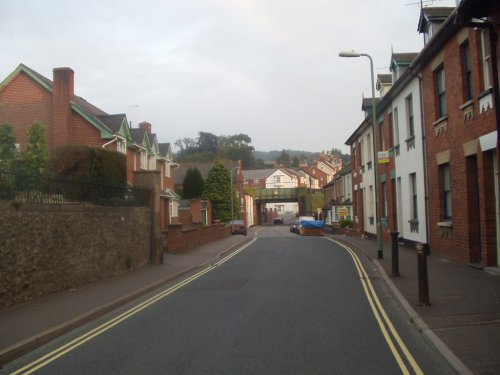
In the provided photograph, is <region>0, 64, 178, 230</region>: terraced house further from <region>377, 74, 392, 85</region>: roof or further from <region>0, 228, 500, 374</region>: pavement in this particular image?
<region>0, 228, 500, 374</region>: pavement

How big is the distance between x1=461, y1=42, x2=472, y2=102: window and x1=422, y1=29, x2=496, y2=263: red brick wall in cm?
11

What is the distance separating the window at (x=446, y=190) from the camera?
55.0ft

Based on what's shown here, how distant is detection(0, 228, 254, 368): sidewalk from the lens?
26.2 feet

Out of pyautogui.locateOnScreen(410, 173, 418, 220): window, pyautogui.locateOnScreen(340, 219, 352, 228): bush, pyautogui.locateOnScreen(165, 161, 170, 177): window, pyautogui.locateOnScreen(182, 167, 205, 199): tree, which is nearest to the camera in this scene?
pyautogui.locateOnScreen(410, 173, 418, 220): window

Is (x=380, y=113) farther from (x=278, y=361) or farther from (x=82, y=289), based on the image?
(x=278, y=361)

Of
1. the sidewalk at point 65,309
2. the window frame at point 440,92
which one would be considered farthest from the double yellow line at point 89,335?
the window frame at point 440,92

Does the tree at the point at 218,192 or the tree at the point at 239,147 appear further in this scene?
the tree at the point at 239,147

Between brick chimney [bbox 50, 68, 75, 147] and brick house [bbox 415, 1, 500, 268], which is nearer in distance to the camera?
brick house [bbox 415, 1, 500, 268]

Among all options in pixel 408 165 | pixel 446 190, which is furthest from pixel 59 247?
pixel 408 165

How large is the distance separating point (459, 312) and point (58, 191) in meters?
9.19

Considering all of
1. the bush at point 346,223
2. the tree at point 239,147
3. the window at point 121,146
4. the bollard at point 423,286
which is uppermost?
the tree at point 239,147

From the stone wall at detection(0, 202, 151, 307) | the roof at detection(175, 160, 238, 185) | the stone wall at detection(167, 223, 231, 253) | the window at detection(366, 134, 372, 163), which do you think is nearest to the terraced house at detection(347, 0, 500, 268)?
the window at detection(366, 134, 372, 163)

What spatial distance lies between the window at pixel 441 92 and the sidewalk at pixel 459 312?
193 inches

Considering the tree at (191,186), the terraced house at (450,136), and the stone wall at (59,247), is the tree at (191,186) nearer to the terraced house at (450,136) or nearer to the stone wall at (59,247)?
the terraced house at (450,136)
